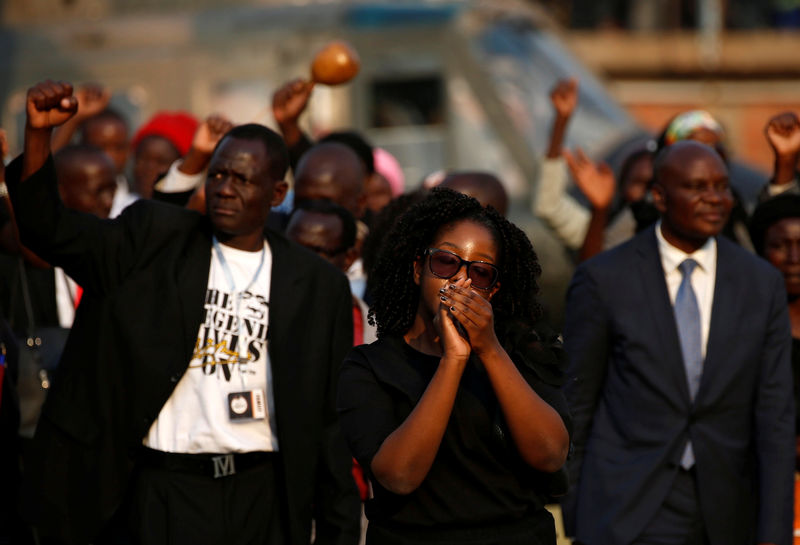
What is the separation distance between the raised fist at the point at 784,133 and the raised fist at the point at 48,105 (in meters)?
3.24

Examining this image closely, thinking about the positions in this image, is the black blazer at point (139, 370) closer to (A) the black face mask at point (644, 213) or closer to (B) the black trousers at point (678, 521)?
(B) the black trousers at point (678, 521)

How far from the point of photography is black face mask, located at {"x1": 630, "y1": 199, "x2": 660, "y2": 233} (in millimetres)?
6648

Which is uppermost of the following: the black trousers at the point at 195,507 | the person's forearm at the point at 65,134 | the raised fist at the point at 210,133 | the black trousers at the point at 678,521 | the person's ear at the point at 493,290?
the person's forearm at the point at 65,134

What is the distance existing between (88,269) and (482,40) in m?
7.28

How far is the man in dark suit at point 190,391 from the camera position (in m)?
5.07

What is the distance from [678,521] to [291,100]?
272cm

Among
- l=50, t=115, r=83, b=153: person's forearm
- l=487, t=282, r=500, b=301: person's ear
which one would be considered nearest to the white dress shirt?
l=487, t=282, r=500, b=301: person's ear

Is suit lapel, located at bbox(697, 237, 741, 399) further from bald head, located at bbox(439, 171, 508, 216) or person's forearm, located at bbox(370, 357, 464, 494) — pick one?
person's forearm, located at bbox(370, 357, 464, 494)

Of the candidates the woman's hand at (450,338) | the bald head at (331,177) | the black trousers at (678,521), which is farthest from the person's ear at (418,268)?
the bald head at (331,177)

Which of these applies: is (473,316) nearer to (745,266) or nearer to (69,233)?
(69,233)

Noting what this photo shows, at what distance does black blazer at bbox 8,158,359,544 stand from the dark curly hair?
1.12 meters

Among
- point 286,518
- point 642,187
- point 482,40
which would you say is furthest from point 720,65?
point 286,518

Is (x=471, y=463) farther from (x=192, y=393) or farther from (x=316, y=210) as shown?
(x=316, y=210)

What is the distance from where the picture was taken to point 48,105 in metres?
4.77
